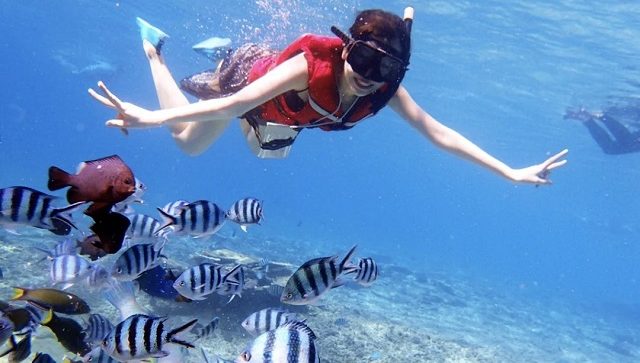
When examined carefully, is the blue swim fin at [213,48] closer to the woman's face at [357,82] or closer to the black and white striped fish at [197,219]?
the woman's face at [357,82]

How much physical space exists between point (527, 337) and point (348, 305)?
8.66 m

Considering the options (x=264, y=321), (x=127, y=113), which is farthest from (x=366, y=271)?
(x=127, y=113)

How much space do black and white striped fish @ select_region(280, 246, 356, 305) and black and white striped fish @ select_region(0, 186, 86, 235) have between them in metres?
1.71

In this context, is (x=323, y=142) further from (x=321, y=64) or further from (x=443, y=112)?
(x=321, y=64)

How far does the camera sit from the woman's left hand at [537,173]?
5.91m

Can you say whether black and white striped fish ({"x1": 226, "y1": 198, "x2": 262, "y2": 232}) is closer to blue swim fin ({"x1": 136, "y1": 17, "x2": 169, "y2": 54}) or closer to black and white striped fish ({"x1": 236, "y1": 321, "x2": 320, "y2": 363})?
blue swim fin ({"x1": 136, "y1": 17, "x2": 169, "y2": 54})

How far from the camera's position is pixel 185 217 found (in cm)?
486

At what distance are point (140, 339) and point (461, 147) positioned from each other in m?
4.73

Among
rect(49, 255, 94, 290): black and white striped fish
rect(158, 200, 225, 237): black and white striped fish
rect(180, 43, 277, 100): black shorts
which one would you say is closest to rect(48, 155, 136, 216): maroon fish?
rect(158, 200, 225, 237): black and white striped fish

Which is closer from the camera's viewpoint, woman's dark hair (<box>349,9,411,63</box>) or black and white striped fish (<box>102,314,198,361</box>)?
black and white striped fish (<box>102,314,198,361</box>)

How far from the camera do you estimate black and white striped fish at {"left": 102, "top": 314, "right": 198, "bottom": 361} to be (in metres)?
2.73

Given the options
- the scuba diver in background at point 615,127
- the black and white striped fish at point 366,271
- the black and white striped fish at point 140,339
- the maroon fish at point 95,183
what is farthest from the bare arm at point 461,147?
the scuba diver in background at point 615,127

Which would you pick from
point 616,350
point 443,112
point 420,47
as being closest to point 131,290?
point 616,350

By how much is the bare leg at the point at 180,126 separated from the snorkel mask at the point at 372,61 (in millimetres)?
3012
